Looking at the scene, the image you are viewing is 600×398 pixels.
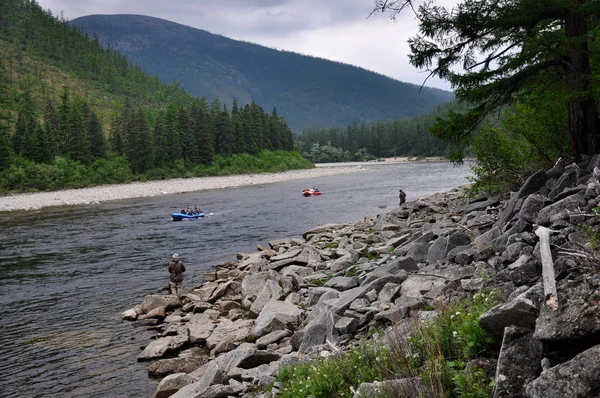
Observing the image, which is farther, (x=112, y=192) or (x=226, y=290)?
(x=112, y=192)

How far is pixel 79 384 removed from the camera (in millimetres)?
10156

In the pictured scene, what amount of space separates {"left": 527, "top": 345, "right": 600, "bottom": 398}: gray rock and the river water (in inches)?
322

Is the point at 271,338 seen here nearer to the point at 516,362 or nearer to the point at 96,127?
the point at 516,362

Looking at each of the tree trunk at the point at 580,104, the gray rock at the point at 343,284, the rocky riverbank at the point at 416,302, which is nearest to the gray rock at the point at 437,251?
the rocky riverbank at the point at 416,302

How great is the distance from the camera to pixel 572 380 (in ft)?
11.7

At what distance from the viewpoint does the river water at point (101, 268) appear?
35.6 ft

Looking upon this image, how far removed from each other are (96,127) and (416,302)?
8633cm

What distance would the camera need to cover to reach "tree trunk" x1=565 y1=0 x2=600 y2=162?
38.0ft

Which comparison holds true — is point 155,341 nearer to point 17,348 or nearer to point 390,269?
point 17,348

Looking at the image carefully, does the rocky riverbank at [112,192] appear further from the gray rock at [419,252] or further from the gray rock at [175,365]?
the gray rock at [419,252]

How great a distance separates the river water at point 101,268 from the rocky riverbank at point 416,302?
3.88 feet

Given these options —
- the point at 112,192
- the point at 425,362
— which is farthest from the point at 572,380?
the point at 112,192

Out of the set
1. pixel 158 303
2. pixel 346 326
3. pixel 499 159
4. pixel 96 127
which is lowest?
pixel 158 303

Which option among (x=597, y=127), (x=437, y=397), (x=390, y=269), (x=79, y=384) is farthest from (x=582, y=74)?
(x=79, y=384)
